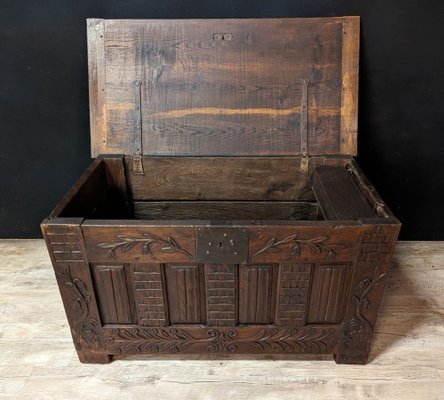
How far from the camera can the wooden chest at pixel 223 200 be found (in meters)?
1.24

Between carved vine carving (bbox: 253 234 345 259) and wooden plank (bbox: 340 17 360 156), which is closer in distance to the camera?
carved vine carving (bbox: 253 234 345 259)

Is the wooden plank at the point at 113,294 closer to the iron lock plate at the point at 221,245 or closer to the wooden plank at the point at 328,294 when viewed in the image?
the iron lock plate at the point at 221,245

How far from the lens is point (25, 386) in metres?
1.35

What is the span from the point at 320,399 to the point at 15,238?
5.61ft

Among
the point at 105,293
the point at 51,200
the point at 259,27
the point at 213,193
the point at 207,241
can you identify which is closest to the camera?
the point at 207,241

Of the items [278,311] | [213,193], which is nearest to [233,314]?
[278,311]

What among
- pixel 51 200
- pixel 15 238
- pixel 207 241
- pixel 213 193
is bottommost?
pixel 15 238

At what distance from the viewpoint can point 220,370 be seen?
1.42 metres

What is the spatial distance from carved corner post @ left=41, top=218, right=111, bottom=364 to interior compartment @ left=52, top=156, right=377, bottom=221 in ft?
1.17

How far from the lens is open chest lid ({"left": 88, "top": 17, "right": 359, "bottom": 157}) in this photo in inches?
66.5

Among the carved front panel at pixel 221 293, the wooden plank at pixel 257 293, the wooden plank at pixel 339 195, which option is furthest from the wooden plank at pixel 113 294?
the wooden plank at pixel 339 195

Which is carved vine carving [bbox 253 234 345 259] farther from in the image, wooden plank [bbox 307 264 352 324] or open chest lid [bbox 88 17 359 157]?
open chest lid [bbox 88 17 359 157]

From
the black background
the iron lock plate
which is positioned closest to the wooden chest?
the iron lock plate

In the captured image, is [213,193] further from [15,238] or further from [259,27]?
[15,238]
